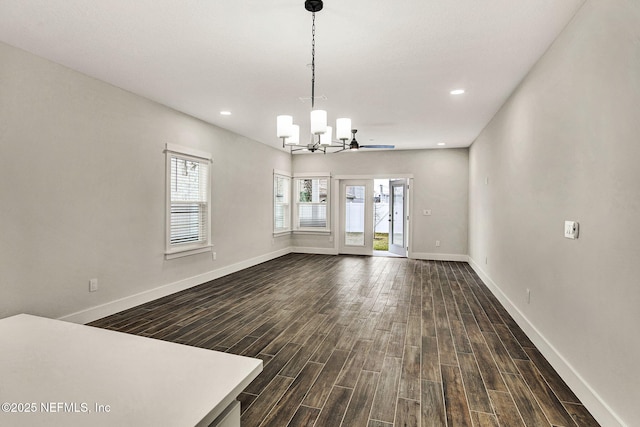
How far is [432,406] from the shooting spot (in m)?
2.04

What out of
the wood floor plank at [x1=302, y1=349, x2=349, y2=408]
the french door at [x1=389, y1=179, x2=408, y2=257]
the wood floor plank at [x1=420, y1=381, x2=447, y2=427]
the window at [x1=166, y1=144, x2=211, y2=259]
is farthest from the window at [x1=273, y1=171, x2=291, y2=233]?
the wood floor plank at [x1=420, y1=381, x2=447, y2=427]

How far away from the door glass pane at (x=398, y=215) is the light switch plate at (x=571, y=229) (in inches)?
228

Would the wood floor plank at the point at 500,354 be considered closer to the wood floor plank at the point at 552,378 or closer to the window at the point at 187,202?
the wood floor plank at the point at 552,378

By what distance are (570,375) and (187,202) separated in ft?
15.2

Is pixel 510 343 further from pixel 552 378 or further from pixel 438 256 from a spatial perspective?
pixel 438 256

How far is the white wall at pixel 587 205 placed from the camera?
1.68 meters

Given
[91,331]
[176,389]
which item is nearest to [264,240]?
[91,331]

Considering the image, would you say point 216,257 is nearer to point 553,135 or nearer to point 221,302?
point 221,302

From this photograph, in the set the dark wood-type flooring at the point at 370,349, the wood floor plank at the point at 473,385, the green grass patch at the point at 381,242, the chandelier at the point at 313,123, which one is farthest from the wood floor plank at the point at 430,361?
the green grass patch at the point at 381,242

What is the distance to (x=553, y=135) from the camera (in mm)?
2625

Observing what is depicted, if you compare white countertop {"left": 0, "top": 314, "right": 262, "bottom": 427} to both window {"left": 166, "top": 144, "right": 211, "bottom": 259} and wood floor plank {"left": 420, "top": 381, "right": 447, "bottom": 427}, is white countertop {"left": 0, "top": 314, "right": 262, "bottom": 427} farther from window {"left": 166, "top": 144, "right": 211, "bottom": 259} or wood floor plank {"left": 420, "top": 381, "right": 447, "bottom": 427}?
window {"left": 166, "top": 144, "right": 211, "bottom": 259}

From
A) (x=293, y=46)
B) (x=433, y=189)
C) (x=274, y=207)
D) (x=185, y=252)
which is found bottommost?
(x=185, y=252)

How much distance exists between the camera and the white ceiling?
227 cm

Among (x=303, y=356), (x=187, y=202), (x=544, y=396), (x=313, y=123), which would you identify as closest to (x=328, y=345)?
(x=303, y=356)
